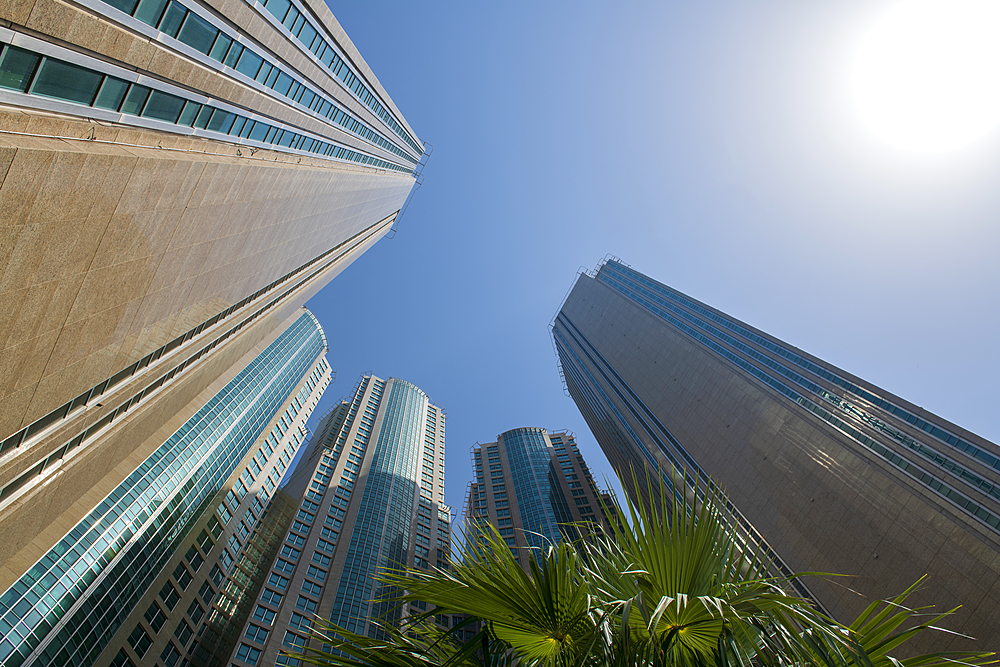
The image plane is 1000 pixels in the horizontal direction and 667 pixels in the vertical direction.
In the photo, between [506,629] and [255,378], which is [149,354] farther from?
[255,378]

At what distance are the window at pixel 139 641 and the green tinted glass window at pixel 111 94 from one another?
4875 cm

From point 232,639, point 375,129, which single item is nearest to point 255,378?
point 232,639

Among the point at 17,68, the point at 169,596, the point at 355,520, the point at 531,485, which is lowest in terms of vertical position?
the point at 169,596

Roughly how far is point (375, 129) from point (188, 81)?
36.3 m

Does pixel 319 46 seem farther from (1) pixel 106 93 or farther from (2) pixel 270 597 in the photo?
(2) pixel 270 597

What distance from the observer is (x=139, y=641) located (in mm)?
41969

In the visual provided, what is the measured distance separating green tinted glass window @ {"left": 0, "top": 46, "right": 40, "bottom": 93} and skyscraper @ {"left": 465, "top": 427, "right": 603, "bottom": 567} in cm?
7516

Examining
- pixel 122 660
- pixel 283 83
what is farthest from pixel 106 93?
pixel 122 660

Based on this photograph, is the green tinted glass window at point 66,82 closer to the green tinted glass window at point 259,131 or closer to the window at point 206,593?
the green tinted glass window at point 259,131

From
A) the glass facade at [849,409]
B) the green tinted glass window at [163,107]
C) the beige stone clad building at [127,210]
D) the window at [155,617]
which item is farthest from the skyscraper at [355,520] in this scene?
the glass facade at [849,409]

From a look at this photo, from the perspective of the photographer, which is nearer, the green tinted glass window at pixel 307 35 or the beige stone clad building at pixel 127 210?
the beige stone clad building at pixel 127 210

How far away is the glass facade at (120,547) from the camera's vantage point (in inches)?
1238

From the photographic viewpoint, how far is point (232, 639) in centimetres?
5291

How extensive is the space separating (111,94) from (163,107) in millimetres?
2629
